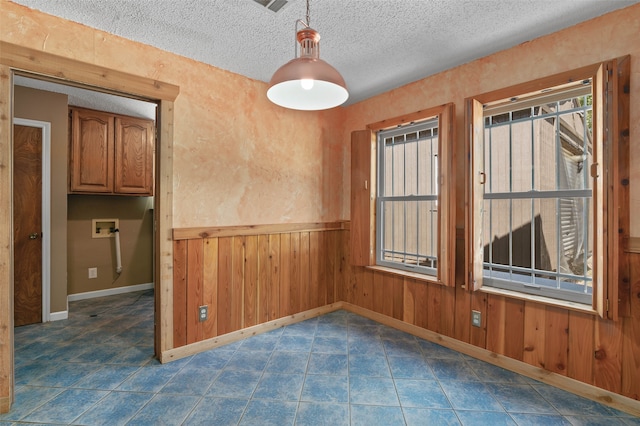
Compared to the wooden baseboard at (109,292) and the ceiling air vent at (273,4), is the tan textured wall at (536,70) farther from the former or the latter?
the wooden baseboard at (109,292)

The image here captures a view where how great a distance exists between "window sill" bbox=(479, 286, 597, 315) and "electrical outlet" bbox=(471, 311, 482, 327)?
0.21 metres

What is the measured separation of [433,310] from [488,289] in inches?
21.8

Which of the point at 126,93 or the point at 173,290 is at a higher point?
the point at 126,93

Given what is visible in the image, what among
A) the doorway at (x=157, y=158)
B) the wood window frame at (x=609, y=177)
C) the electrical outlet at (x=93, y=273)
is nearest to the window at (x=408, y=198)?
the wood window frame at (x=609, y=177)

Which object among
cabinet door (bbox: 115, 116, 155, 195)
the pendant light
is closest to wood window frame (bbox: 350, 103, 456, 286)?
the pendant light

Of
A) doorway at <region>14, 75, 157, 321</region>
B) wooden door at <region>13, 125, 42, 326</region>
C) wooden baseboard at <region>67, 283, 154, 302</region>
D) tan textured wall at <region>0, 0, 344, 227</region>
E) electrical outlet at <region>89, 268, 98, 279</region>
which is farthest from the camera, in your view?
electrical outlet at <region>89, 268, 98, 279</region>

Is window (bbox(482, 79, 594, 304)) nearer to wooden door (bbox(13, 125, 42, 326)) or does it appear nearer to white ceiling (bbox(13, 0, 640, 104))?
white ceiling (bbox(13, 0, 640, 104))

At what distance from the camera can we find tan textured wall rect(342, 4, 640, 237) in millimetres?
1871

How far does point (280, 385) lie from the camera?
2.14 m

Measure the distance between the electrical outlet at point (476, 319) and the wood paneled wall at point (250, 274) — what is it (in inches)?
62.3

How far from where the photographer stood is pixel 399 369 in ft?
7.74

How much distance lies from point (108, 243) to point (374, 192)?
12.4 ft

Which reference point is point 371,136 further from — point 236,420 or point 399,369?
point 236,420

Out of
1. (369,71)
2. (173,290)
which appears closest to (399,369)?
(173,290)
